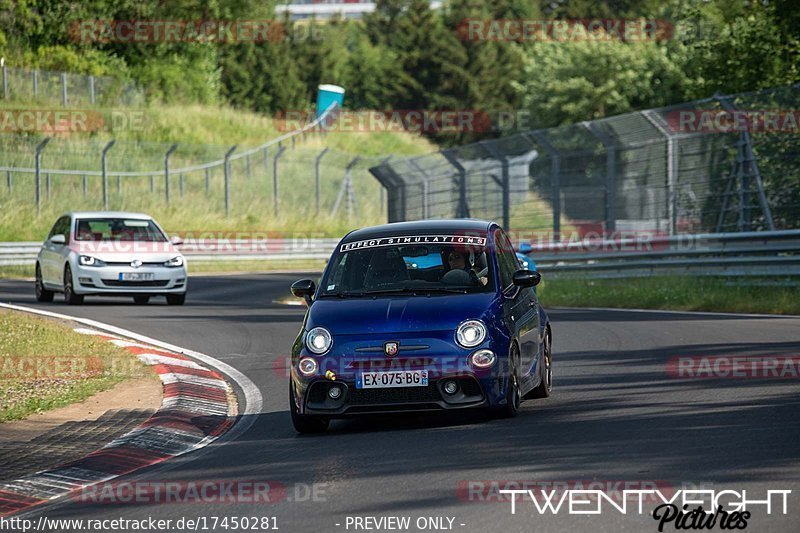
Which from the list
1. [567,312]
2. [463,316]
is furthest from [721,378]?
[567,312]

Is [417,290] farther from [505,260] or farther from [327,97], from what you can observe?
[327,97]

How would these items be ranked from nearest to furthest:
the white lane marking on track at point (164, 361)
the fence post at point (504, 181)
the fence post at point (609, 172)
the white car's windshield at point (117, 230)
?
the white lane marking on track at point (164, 361), the white car's windshield at point (117, 230), the fence post at point (609, 172), the fence post at point (504, 181)

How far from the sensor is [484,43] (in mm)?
94625

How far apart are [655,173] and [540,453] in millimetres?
17819

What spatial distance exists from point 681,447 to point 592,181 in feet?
61.3

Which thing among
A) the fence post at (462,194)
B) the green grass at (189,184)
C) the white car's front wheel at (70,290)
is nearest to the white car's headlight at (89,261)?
the white car's front wheel at (70,290)

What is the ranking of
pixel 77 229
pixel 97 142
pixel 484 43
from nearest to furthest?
1. pixel 77 229
2. pixel 97 142
3. pixel 484 43

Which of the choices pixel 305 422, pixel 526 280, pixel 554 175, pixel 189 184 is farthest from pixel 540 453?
pixel 189 184

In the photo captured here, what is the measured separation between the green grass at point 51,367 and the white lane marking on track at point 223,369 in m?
0.70

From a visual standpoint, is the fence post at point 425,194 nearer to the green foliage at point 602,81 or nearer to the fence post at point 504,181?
the fence post at point 504,181

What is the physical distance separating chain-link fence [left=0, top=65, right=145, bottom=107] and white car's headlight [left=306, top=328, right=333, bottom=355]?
39867mm

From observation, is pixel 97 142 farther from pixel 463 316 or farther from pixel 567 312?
Result: pixel 463 316

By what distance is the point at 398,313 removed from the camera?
9.58 m

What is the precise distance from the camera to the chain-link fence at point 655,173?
2252 cm
